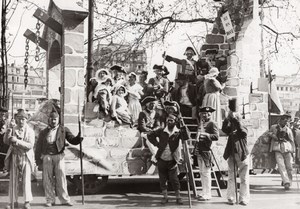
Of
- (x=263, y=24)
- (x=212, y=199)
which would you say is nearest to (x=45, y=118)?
(x=212, y=199)

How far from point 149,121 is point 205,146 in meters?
1.61

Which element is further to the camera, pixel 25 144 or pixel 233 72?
pixel 233 72

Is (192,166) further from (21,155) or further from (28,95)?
(28,95)

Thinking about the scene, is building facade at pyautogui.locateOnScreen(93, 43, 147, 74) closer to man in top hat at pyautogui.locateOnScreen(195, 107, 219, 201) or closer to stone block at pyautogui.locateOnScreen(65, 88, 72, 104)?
stone block at pyautogui.locateOnScreen(65, 88, 72, 104)

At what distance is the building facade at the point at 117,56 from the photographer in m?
19.1

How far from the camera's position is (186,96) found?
1309cm

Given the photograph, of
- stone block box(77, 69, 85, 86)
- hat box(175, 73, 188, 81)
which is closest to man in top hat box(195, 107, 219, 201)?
stone block box(77, 69, 85, 86)

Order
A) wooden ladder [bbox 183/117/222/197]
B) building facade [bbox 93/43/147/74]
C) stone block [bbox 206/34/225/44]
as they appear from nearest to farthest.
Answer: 1. wooden ladder [bbox 183/117/222/197]
2. stone block [bbox 206/34/225/44]
3. building facade [bbox 93/43/147/74]

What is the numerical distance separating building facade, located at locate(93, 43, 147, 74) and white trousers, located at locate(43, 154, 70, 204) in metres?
9.46

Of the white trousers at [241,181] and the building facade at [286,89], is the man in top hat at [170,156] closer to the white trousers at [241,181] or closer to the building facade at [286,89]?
the white trousers at [241,181]

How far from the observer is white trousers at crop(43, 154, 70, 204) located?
9.55 metres

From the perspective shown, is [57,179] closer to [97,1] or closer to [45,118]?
[45,118]

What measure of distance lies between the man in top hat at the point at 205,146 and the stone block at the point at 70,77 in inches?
110

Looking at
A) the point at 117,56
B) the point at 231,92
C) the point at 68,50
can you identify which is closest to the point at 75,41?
the point at 68,50
